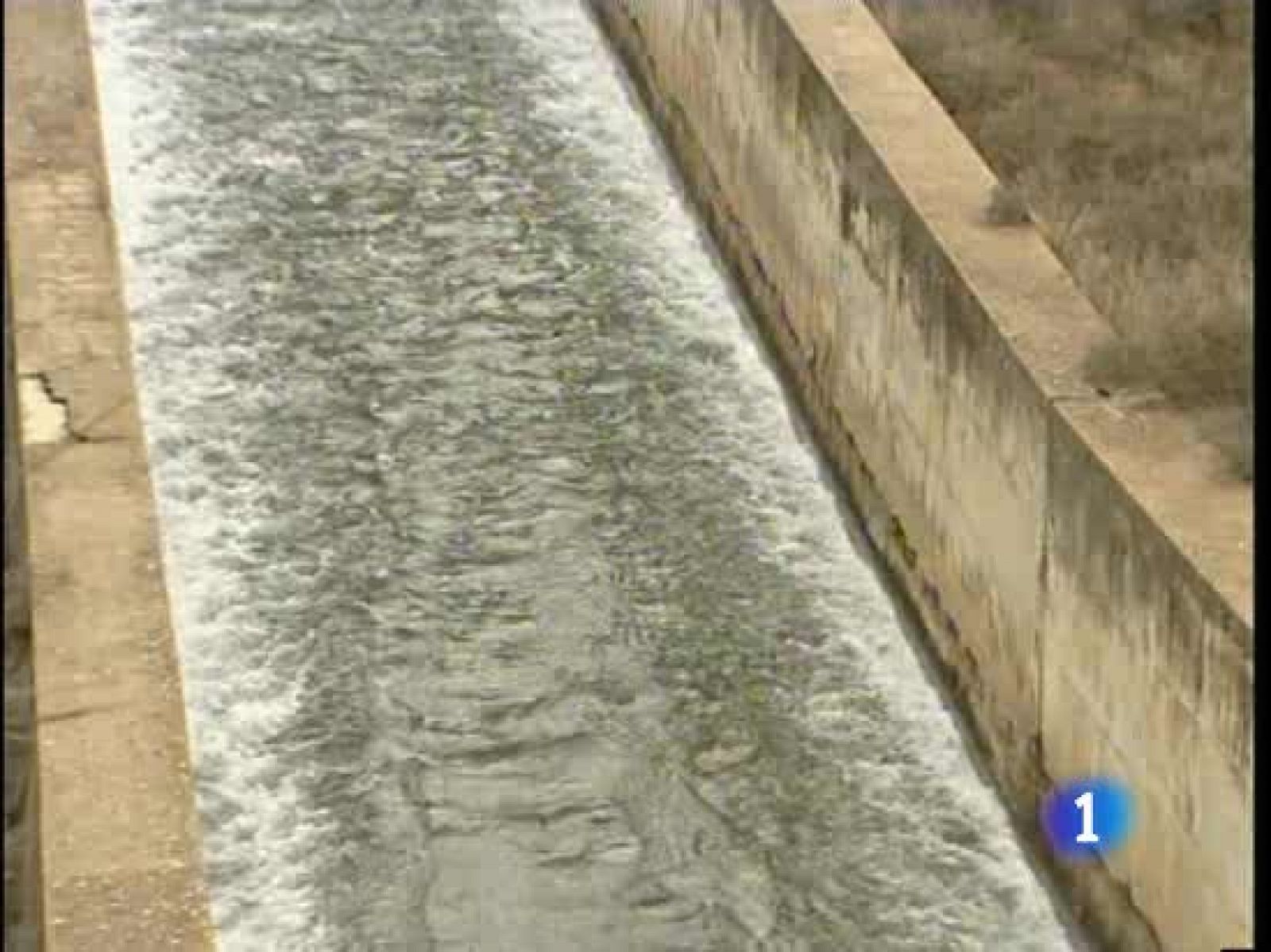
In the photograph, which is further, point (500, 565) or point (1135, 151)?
point (1135, 151)

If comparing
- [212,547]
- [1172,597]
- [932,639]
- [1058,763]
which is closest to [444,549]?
[212,547]

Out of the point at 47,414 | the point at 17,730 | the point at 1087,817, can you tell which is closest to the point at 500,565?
the point at 47,414

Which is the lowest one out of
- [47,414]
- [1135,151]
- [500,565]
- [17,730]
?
[500,565]

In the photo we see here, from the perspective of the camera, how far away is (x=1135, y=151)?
9781 millimetres

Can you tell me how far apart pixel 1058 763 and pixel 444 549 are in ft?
8.86

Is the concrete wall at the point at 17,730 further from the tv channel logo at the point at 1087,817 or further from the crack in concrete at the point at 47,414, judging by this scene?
the tv channel logo at the point at 1087,817

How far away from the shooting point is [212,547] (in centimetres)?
915

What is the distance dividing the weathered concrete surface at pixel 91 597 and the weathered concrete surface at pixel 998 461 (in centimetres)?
277

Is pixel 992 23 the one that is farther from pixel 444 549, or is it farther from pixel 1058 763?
pixel 1058 763

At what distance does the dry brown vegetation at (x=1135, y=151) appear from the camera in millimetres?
7785

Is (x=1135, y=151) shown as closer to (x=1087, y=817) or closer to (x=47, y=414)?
(x=1087, y=817)

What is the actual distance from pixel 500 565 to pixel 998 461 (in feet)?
6.90

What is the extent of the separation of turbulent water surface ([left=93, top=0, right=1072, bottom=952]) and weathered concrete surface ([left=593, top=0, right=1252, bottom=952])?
0.30 meters

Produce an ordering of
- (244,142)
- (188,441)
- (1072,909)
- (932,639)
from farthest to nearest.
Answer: (244,142)
(188,441)
(932,639)
(1072,909)
